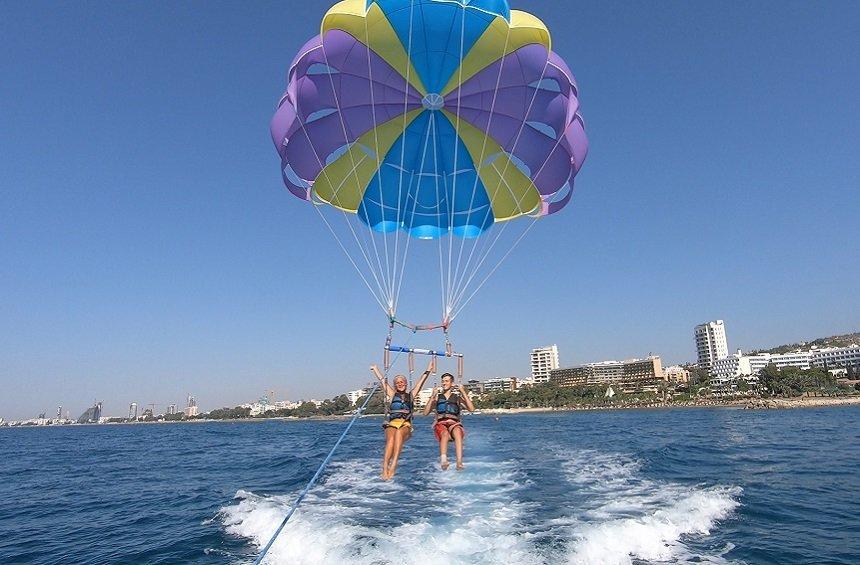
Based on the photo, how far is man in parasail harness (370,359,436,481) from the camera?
8.42 metres

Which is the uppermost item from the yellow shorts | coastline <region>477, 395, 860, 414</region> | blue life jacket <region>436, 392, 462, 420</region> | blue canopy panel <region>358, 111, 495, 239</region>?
blue canopy panel <region>358, 111, 495, 239</region>

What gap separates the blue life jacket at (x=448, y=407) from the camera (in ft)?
29.1

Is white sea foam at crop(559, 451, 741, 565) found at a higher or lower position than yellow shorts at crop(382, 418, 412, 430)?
lower

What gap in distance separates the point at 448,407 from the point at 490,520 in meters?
4.81

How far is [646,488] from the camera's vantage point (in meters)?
15.6

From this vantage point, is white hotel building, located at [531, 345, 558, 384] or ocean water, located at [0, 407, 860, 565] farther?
white hotel building, located at [531, 345, 558, 384]

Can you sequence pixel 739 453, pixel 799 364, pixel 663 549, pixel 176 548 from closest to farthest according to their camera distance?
1. pixel 663 549
2. pixel 176 548
3. pixel 739 453
4. pixel 799 364

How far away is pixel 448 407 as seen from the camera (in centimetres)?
886

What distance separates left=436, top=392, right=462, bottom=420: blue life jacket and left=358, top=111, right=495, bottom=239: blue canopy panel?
5258 millimetres

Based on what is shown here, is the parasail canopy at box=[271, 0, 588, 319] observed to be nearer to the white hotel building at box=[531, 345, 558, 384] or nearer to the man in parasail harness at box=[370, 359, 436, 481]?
the man in parasail harness at box=[370, 359, 436, 481]

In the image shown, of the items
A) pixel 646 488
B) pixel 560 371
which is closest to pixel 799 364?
pixel 560 371

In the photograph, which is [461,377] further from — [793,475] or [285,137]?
[793,475]

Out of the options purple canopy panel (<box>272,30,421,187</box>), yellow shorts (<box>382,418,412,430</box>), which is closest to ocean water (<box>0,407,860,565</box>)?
yellow shorts (<box>382,418,412,430</box>)

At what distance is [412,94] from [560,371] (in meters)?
147
